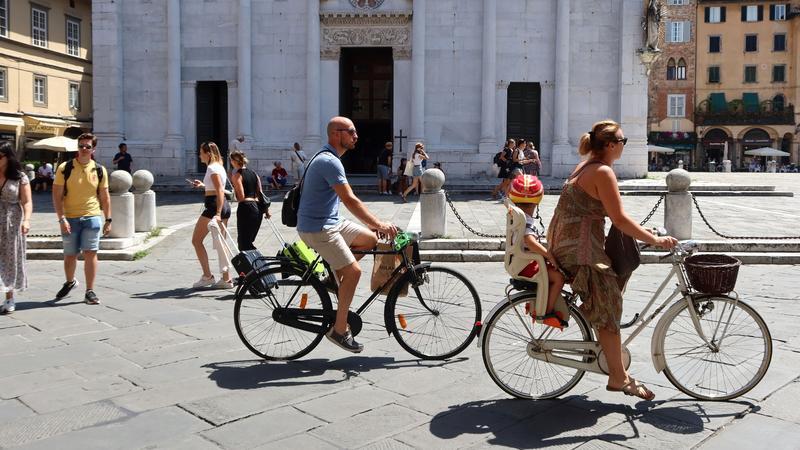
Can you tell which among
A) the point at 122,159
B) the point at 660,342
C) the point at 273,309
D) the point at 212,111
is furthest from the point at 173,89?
the point at 660,342

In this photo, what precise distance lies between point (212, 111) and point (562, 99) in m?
11.5

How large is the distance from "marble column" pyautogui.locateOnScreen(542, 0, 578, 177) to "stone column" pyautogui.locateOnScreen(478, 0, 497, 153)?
1.95 m

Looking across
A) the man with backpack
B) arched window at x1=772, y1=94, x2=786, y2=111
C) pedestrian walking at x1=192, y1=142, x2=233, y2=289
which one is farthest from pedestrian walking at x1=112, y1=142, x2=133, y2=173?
arched window at x1=772, y1=94, x2=786, y2=111

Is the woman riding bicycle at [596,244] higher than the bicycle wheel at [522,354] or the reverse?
higher

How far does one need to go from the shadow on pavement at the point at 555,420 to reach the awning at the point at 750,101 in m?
60.8

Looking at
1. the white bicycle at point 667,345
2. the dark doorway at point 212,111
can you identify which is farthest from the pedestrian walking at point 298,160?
the white bicycle at point 667,345

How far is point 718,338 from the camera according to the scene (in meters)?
4.59

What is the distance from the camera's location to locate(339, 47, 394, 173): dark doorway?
92.2ft

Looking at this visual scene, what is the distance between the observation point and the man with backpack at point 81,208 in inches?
311

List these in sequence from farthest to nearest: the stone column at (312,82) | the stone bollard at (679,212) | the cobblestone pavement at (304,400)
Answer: the stone column at (312,82) → the stone bollard at (679,212) → the cobblestone pavement at (304,400)

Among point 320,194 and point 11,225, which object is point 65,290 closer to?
point 11,225

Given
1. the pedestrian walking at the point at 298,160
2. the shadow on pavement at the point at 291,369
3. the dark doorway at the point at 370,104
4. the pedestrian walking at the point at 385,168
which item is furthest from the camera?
the dark doorway at the point at 370,104

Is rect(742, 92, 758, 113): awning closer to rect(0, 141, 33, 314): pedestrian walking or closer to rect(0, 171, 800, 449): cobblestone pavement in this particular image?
rect(0, 171, 800, 449): cobblestone pavement

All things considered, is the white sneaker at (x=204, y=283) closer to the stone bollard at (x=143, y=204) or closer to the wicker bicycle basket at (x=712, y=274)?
the stone bollard at (x=143, y=204)
